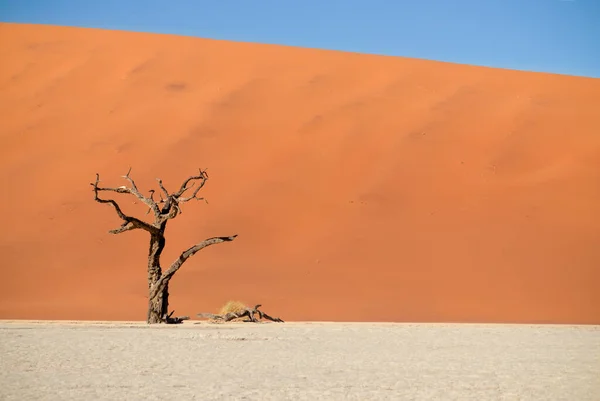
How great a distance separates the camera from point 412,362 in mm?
9984

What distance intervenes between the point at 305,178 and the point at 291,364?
17.1 metres

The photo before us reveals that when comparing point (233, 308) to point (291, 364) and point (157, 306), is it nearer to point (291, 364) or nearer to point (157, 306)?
point (157, 306)

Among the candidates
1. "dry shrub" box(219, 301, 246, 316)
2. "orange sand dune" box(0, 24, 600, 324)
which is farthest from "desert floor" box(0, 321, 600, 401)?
"orange sand dune" box(0, 24, 600, 324)

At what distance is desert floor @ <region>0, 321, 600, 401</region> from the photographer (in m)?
7.44

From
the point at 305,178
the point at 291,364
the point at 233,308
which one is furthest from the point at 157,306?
the point at 305,178

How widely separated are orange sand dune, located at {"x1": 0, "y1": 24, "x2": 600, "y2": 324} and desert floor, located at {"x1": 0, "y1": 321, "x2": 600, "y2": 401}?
20.7 feet

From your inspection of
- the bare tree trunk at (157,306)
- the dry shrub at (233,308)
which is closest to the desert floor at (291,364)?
the bare tree trunk at (157,306)

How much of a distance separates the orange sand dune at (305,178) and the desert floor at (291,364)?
20.7ft

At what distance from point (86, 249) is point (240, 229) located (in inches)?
159

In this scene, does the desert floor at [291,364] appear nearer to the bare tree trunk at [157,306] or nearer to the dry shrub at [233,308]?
the bare tree trunk at [157,306]

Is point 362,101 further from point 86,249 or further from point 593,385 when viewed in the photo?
point 593,385

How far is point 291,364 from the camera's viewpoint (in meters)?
9.63

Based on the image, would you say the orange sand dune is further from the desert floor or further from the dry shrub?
the desert floor

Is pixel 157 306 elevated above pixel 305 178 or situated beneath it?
situated beneath
